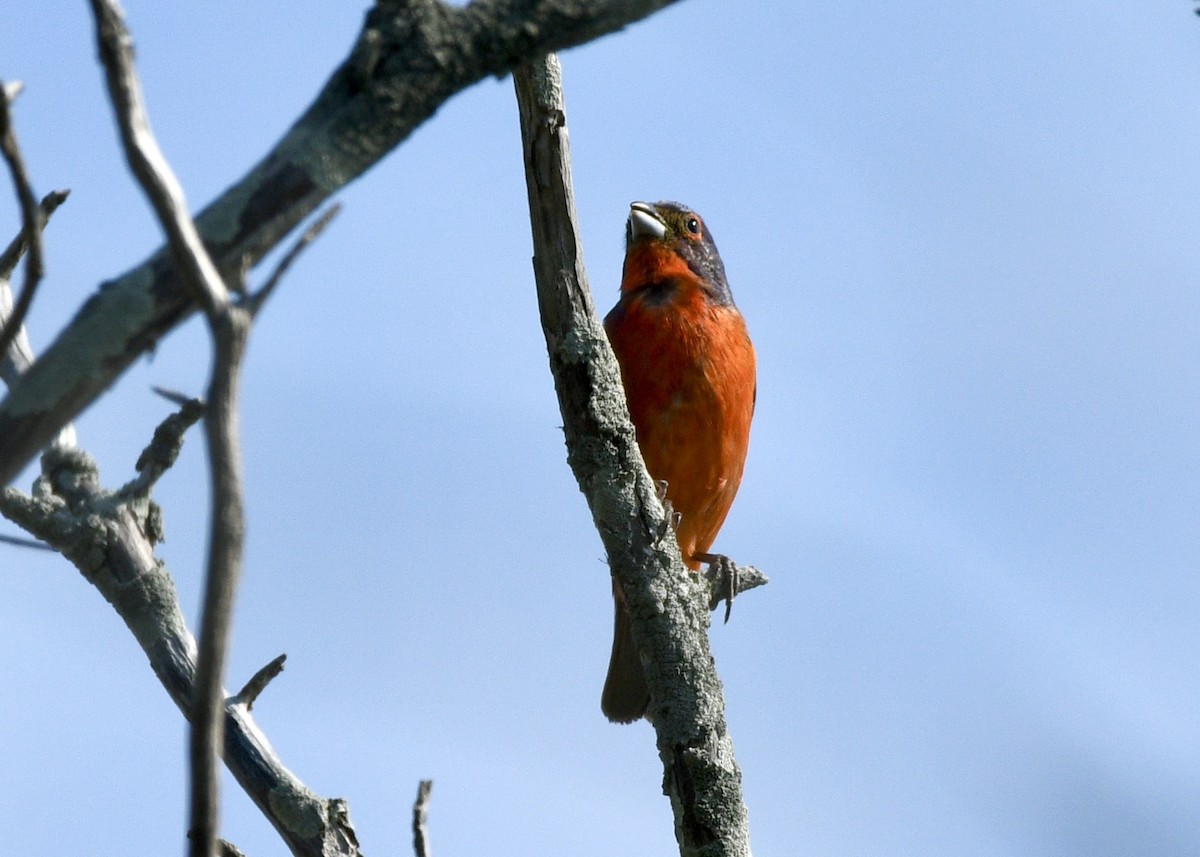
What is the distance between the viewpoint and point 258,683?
11.1 ft

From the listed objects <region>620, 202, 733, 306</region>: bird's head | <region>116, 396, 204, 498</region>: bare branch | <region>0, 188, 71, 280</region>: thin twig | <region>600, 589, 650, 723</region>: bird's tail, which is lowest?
<region>116, 396, 204, 498</region>: bare branch

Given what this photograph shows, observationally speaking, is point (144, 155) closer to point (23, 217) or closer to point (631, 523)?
point (23, 217)

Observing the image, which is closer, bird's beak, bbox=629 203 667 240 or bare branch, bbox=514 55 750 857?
bare branch, bbox=514 55 750 857

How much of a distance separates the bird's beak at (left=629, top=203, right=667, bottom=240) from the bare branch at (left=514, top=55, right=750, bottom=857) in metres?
3.12

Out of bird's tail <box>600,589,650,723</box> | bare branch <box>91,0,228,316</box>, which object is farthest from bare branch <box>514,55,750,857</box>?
bare branch <box>91,0,228,316</box>

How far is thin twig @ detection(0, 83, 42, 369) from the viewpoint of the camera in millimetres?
1685

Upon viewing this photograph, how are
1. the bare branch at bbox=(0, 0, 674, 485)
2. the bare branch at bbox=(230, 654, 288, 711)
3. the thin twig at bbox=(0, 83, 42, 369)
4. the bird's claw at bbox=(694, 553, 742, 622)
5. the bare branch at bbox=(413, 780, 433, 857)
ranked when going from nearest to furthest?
the thin twig at bbox=(0, 83, 42, 369) → the bare branch at bbox=(0, 0, 674, 485) → the bare branch at bbox=(413, 780, 433, 857) → the bare branch at bbox=(230, 654, 288, 711) → the bird's claw at bbox=(694, 553, 742, 622)

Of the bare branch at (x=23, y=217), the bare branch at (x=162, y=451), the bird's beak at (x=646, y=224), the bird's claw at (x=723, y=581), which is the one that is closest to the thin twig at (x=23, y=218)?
the bare branch at (x=23, y=217)

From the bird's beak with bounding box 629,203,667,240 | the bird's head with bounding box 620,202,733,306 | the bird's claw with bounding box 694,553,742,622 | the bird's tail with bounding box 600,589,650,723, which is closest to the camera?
the bird's claw with bounding box 694,553,742,622

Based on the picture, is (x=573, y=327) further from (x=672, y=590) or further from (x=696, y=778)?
(x=696, y=778)

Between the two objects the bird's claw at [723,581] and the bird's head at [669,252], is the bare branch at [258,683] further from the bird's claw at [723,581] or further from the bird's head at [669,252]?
the bird's head at [669,252]

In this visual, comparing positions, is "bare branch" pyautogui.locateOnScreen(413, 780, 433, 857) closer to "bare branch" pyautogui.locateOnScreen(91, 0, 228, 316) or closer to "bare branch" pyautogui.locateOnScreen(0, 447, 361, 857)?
"bare branch" pyautogui.locateOnScreen(0, 447, 361, 857)

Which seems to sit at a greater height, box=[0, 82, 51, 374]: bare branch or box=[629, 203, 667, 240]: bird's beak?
box=[629, 203, 667, 240]: bird's beak

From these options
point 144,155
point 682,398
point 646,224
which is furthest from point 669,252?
point 144,155
